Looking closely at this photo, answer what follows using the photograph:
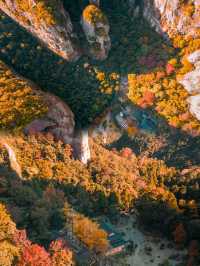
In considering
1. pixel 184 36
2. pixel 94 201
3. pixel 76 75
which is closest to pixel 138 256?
pixel 94 201

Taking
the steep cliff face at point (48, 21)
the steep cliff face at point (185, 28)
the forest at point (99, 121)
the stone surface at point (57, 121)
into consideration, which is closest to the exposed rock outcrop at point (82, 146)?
the forest at point (99, 121)

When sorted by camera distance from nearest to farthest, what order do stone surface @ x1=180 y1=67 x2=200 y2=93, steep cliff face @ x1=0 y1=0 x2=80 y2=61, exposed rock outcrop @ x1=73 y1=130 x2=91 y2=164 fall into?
steep cliff face @ x1=0 y1=0 x2=80 y2=61 < exposed rock outcrop @ x1=73 y1=130 x2=91 y2=164 < stone surface @ x1=180 y1=67 x2=200 y2=93

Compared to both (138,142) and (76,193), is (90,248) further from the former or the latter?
(138,142)

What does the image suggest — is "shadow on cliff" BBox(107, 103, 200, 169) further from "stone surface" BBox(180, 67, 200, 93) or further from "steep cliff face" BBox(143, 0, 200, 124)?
"stone surface" BBox(180, 67, 200, 93)

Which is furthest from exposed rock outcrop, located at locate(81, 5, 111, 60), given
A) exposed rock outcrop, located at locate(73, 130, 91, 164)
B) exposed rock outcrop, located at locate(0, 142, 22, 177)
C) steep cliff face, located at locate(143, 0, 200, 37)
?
exposed rock outcrop, located at locate(0, 142, 22, 177)

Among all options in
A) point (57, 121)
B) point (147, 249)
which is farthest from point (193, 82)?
point (147, 249)

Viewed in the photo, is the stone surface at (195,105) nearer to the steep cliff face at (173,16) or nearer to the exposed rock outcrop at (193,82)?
the exposed rock outcrop at (193,82)
